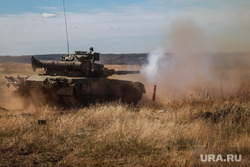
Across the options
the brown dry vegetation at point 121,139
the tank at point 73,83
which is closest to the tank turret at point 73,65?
the tank at point 73,83

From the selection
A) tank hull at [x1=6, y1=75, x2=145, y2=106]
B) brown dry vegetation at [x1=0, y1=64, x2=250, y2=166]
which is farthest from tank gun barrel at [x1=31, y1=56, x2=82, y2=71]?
brown dry vegetation at [x1=0, y1=64, x2=250, y2=166]

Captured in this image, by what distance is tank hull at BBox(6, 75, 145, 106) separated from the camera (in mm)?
12328

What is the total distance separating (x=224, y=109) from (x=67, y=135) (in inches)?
208

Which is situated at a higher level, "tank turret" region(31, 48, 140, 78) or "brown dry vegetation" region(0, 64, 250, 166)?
"tank turret" region(31, 48, 140, 78)

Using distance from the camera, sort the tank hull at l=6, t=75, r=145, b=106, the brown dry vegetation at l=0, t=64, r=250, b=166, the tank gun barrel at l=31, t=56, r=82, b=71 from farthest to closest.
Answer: the tank gun barrel at l=31, t=56, r=82, b=71 → the tank hull at l=6, t=75, r=145, b=106 → the brown dry vegetation at l=0, t=64, r=250, b=166

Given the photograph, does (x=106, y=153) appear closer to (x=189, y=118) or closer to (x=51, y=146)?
(x=51, y=146)

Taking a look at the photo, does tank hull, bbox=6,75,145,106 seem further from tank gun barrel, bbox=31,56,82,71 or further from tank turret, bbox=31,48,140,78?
tank gun barrel, bbox=31,56,82,71

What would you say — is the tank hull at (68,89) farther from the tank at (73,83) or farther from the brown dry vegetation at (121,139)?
the brown dry vegetation at (121,139)

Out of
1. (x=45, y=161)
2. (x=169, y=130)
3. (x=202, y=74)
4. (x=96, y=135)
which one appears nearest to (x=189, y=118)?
(x=169, y=130)

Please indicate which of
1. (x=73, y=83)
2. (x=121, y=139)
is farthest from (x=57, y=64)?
(x=121, y=139)

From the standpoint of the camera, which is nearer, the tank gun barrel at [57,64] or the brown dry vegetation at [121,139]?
the brown dry vegetation at [121,139]

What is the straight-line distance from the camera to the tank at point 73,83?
12.4 m

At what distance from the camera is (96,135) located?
309 inches

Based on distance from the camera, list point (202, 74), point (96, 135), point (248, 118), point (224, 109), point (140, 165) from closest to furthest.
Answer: point (140, 165), point (96, 135), point (248, 118), point (224, 109), point (202, 74)
